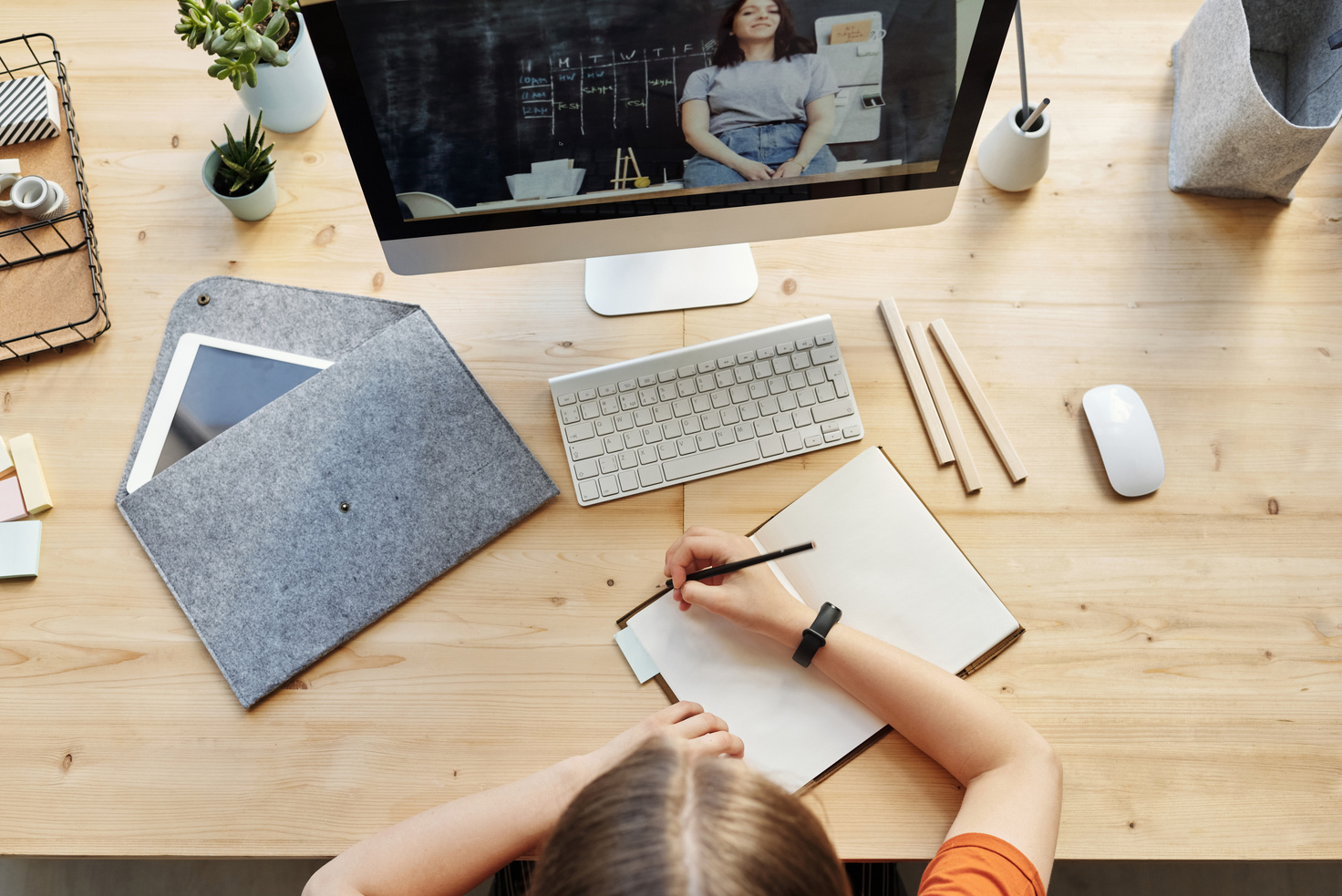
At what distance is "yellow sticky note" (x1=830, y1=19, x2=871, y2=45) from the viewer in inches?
23.0

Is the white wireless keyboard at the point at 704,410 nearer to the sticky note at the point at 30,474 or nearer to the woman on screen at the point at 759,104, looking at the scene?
the woman on screen at the point at 759,104

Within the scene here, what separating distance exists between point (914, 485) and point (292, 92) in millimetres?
716

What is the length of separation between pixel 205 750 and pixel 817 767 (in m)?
0.49

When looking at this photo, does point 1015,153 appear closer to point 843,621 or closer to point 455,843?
point 843,621

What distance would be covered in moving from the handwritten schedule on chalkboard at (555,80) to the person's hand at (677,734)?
421 millimetres

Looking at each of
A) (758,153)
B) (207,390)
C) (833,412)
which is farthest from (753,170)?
(207,390)

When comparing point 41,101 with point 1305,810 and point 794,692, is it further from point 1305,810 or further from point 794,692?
point 1305,810

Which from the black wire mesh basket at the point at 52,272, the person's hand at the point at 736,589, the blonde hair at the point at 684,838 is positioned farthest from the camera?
the black wire mesh basket at the point at 52,272

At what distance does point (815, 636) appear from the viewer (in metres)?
0.66

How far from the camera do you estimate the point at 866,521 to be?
0.72 meters

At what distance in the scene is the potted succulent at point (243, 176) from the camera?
808 mm


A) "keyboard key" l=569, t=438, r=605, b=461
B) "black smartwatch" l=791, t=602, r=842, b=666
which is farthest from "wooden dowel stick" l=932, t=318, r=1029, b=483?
"keyboard key" l=569, t=438, r=605, b=461

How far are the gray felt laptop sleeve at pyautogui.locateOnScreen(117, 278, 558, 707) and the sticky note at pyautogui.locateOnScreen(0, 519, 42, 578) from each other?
8cm

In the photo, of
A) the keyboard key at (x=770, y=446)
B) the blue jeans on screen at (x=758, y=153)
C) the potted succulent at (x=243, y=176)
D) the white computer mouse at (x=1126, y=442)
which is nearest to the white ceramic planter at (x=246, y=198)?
the potted succulent at (x=243, y=176)
